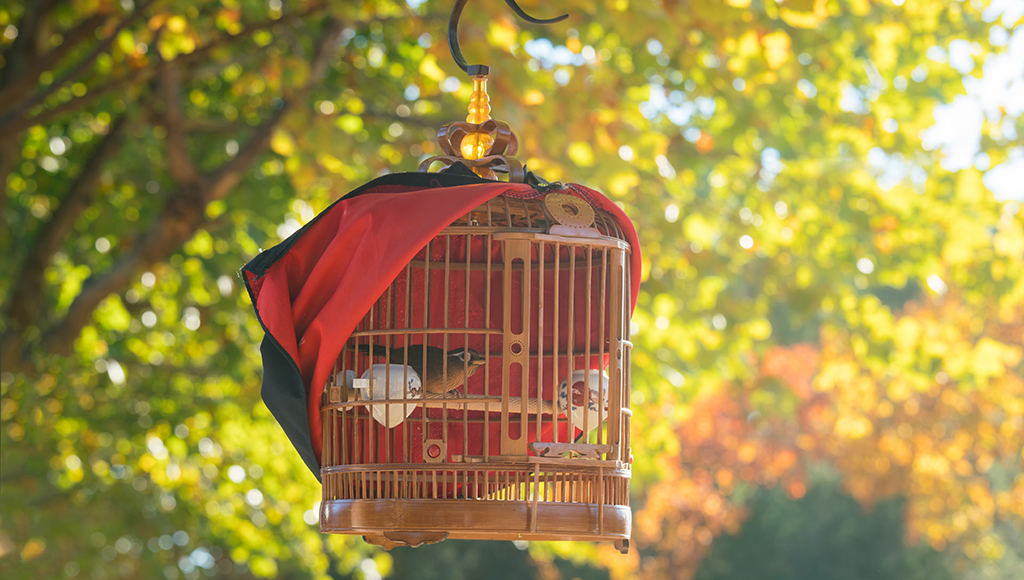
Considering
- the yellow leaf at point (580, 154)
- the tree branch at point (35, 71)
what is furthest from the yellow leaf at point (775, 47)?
the tree branch at point (35, 71)

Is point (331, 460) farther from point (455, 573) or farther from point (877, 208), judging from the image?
point (455, 573)

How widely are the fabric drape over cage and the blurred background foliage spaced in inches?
72.2

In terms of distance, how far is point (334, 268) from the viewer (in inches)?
67.4

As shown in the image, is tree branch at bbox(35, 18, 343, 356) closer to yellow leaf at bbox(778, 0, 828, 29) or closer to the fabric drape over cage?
yellow leaf at bbox(778, 0, 828, 29)

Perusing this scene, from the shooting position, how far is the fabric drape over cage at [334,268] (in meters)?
1.61

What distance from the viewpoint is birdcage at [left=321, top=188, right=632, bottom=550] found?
162 centimetres

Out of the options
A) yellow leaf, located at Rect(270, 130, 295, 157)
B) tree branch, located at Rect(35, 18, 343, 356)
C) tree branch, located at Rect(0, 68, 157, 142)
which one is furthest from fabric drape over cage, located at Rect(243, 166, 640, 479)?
tree branch, located at Rect(35, 18, 343, 356)

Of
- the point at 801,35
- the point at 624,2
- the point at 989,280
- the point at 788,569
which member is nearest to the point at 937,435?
the point at 788,569

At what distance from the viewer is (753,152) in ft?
17.5

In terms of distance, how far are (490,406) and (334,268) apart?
14.3 inches

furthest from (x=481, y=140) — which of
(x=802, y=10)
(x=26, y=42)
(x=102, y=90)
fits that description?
(x=26, y=42)

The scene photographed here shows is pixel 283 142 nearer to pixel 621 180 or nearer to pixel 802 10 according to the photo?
pixel 621 180

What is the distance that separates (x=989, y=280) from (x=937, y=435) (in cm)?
594

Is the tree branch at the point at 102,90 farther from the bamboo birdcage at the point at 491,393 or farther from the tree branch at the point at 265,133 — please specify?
the bamboo birdcage at the point at 491,393
